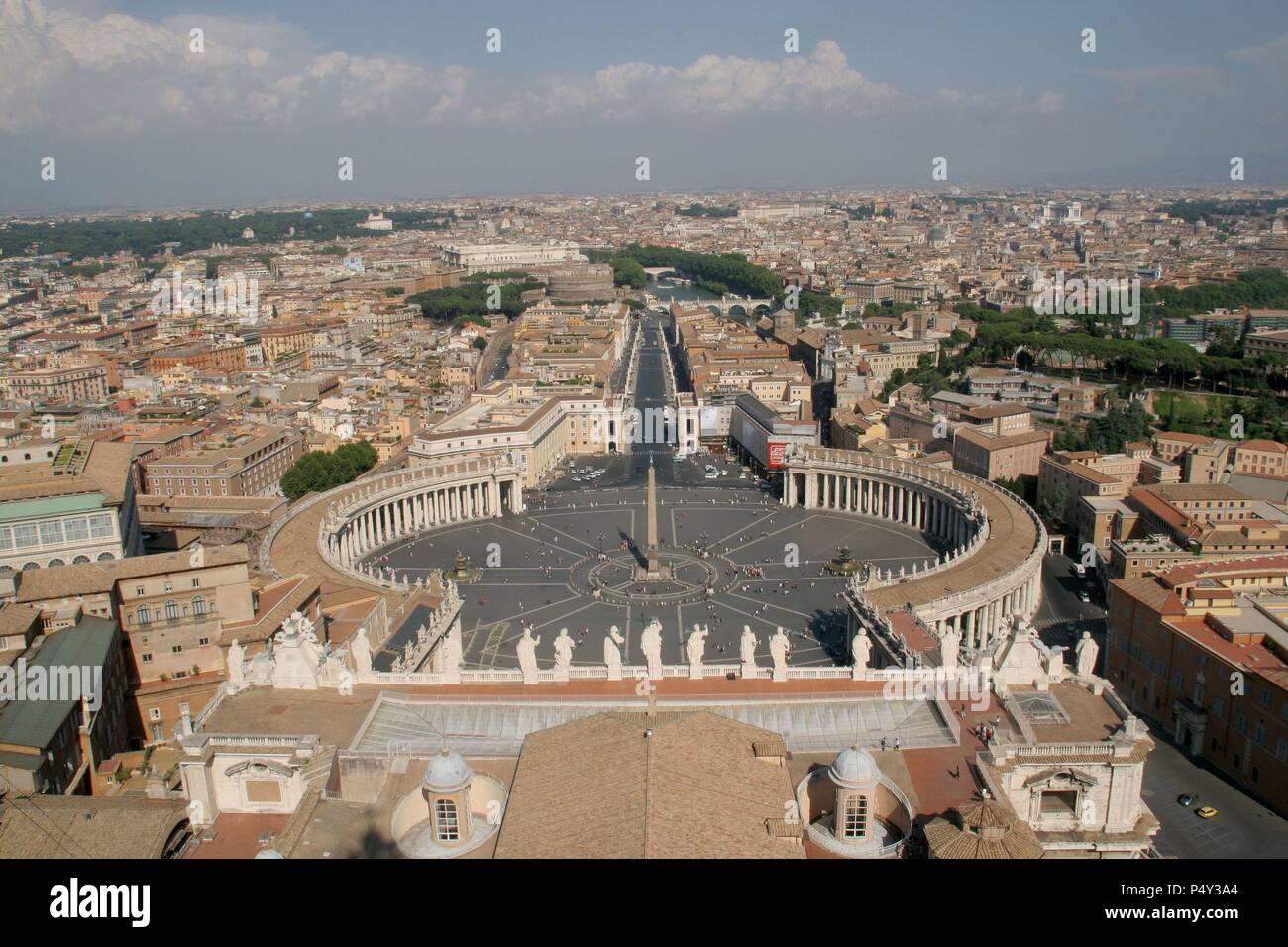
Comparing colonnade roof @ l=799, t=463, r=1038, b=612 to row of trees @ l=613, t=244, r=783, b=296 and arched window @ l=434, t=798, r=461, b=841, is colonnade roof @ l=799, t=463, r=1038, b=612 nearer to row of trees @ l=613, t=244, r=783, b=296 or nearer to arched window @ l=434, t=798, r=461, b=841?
arched window @ l=434, t=798, r=461, b=841

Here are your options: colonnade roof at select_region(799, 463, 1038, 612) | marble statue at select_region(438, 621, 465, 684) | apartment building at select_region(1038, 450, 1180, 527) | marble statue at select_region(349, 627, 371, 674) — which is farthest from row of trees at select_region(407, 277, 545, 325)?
marble statue at select_region(349, 627, 371, 674)

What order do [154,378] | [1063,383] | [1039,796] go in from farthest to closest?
1. [154,378]
2. [1063,383]
3. [1039,796]

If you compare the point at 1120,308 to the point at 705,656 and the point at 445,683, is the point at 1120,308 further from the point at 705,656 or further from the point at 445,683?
the point at 445,683

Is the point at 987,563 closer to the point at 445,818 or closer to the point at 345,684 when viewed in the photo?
the point at 345,684

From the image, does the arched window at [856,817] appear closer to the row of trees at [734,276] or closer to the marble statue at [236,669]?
the marble statue at [236,669]

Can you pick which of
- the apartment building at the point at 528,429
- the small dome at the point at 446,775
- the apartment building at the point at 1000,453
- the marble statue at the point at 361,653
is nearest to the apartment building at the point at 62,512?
the marble statue at the point at 361,653
